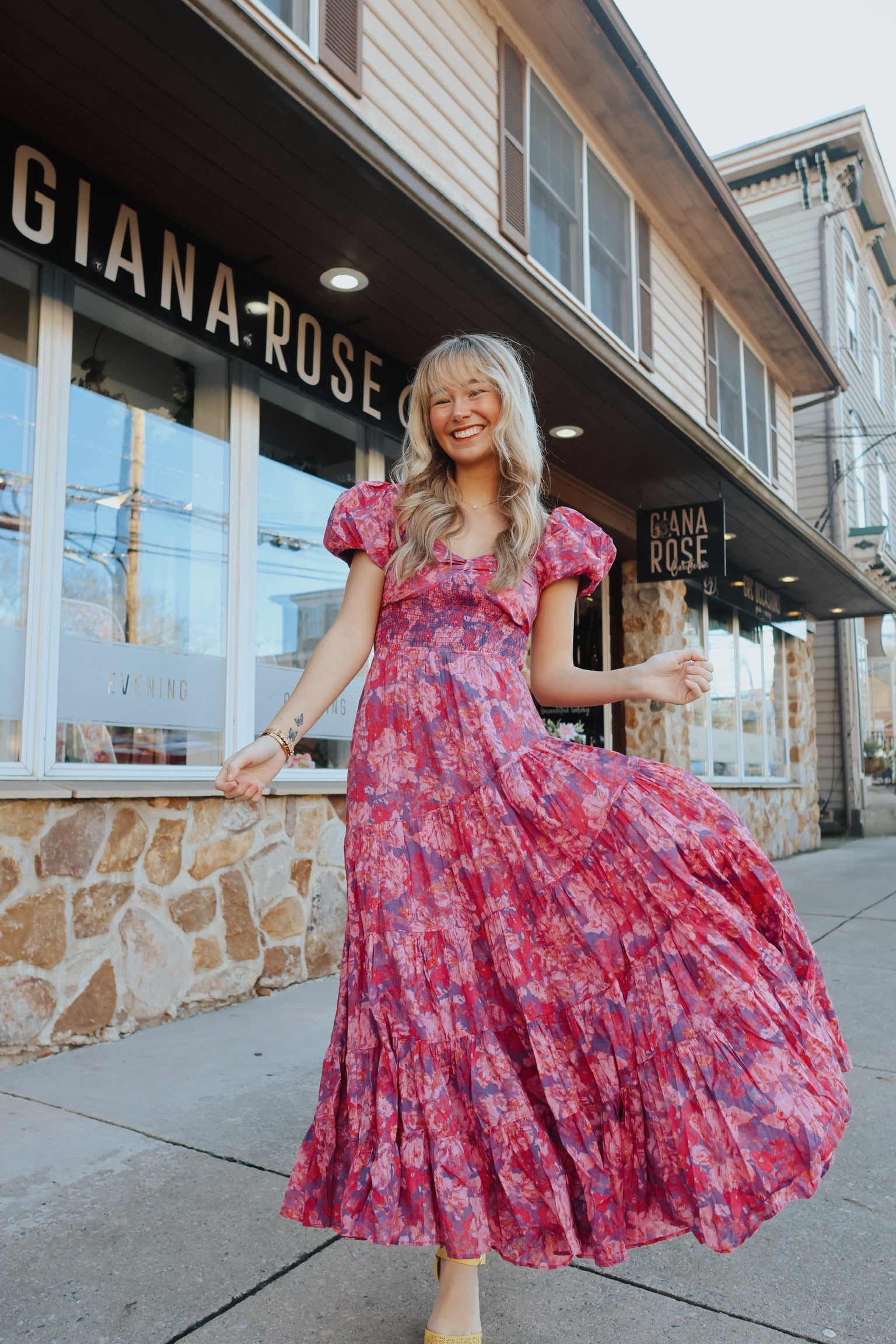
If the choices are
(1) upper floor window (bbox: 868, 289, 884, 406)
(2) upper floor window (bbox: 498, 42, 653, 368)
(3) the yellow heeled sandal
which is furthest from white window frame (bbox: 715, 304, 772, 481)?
(3) the yellow heeled sandal

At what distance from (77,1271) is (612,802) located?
54.9 inches

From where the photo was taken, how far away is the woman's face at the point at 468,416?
1975 millimetres

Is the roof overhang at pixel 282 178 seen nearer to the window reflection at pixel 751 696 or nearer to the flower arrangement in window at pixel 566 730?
the flower arrangement in window at pixel 566 730

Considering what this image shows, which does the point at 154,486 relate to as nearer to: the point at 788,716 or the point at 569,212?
the point at 569,212

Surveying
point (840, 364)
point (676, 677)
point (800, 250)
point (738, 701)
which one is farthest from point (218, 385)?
point (800, 250)

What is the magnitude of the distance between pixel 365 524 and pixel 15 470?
2.03 m

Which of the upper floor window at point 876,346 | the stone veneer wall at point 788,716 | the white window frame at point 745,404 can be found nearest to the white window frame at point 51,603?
the stone veneer wall at point 788,716

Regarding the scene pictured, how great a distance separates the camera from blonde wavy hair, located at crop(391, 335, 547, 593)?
6.34 feet

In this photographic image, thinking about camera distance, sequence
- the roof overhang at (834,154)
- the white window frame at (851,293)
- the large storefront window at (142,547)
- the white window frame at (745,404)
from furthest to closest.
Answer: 1. the white window frame at (851,293)
2. the roof overhang at (834,154)
3. the white window frame at (745,404)
4. the large storefront window at (142,547)

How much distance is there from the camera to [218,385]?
4.36 m

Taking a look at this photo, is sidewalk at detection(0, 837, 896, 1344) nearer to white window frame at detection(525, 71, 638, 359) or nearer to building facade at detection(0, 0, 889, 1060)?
building facade at detection(0, 0, 889, 1060)

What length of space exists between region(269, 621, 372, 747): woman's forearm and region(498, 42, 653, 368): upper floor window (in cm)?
444

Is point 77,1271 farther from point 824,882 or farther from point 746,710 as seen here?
point 746,710

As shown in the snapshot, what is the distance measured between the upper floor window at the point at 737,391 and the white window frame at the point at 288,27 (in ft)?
17.4
